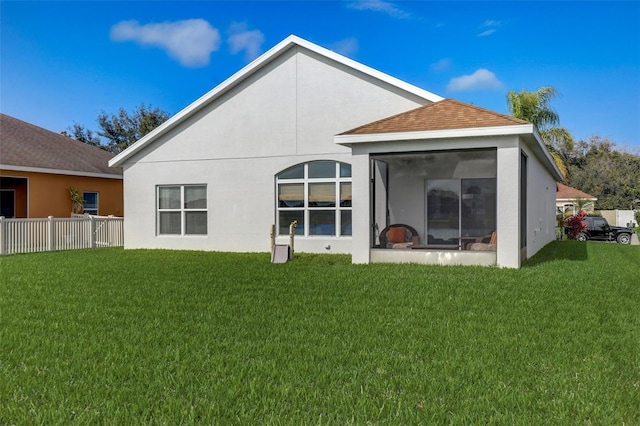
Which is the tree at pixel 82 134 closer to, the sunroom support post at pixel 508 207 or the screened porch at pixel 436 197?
the screened porch at pixel 436 197

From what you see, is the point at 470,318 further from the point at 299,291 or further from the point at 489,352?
the point at 299,291

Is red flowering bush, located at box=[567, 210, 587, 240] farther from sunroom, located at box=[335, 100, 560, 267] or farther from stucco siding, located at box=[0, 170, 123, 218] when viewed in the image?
stucco siding, located at box=[0, 170, 123, 218]

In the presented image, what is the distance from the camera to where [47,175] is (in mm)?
19438

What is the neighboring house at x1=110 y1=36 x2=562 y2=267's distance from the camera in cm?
1432

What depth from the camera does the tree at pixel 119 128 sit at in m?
44.7

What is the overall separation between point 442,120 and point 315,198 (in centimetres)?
496

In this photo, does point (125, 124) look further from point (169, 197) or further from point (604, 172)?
point (604, 172)

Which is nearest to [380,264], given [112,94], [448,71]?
[448,71]

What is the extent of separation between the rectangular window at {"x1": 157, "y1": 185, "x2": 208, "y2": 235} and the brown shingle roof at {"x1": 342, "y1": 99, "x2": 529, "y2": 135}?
272 inches

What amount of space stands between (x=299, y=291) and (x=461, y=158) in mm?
8516

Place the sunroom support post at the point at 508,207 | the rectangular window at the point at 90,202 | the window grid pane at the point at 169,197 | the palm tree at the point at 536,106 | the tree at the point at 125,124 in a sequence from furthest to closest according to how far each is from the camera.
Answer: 1. the tree at the point at 125,124
2. the palm tree at the point at 536,106
3. the rectangular window at the point at 90,202
4. the window grid pane at the point at 169,197
5. the sunroom support post at the point at 508,207

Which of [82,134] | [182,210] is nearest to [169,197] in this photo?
[182,210]

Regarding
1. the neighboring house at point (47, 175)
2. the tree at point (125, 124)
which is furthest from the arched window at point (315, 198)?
the tree at point (125, 124)

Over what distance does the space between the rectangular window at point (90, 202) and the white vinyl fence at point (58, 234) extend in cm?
291
